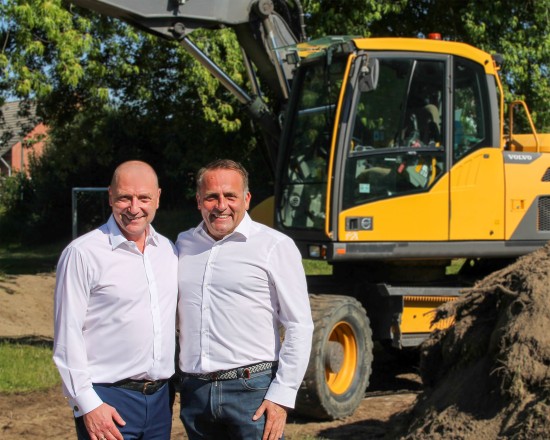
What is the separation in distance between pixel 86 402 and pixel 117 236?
0.62 metres

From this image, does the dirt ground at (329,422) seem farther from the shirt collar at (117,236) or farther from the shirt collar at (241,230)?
the shirt collar at (117,236)

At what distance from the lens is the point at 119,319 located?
3.34 m

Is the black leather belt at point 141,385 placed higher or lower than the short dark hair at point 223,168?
lower

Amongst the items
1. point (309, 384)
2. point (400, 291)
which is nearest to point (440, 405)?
point (309, 384)

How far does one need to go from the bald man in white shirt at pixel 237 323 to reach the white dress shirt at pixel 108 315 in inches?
4.8

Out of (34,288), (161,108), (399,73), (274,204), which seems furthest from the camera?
(161,108)

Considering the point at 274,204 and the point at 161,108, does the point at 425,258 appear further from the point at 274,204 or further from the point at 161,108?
the point at 161,108

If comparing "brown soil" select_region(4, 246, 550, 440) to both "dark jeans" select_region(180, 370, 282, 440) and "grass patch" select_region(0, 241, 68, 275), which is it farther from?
"grass patch" select_region(0, 241, 68, 275)

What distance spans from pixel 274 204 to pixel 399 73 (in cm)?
164

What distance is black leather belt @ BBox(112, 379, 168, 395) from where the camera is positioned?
3.40 metres

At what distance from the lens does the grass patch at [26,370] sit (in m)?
8.48

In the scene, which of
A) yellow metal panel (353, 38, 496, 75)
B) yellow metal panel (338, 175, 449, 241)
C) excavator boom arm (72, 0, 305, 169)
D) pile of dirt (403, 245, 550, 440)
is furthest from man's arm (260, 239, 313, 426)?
excavator boom arm (72, 0, 305, 169)

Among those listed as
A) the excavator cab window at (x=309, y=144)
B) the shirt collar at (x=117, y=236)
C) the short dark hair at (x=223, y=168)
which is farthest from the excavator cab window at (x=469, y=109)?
the shirt collar at (x=117, y=236)

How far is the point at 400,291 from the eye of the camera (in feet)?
26.2
